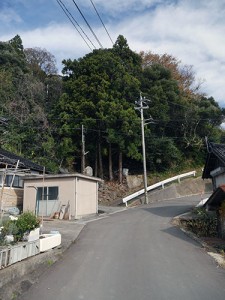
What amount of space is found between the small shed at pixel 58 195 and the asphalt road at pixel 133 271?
4850 millimetres

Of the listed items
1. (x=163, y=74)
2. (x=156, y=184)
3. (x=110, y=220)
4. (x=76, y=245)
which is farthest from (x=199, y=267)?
(x=163, y=74)

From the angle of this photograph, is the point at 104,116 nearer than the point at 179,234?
No

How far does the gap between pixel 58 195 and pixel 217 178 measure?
32.0 feet

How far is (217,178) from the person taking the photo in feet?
59.3

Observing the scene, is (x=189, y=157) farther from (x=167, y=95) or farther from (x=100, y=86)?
(x=100, y=86)

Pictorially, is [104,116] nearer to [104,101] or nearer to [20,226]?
[104,101]

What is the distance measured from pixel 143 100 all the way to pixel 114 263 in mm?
21765

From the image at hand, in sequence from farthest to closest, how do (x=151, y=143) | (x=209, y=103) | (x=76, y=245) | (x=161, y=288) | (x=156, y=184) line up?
(x=209, y=103) → (x=151, y=143) → (x=156, y=184) → (x=76, y=245) → (x=161, y=288)

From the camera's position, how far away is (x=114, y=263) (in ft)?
28.5

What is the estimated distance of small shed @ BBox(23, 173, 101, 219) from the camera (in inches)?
713

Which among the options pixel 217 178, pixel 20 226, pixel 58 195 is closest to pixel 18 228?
pixel 20 226

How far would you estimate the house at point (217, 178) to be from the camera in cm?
1263

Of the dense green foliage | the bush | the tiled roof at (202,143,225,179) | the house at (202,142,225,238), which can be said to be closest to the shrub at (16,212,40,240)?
the house at (202,142,225,238)

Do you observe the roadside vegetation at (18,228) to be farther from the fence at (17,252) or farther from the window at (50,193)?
the window at (50,193)
